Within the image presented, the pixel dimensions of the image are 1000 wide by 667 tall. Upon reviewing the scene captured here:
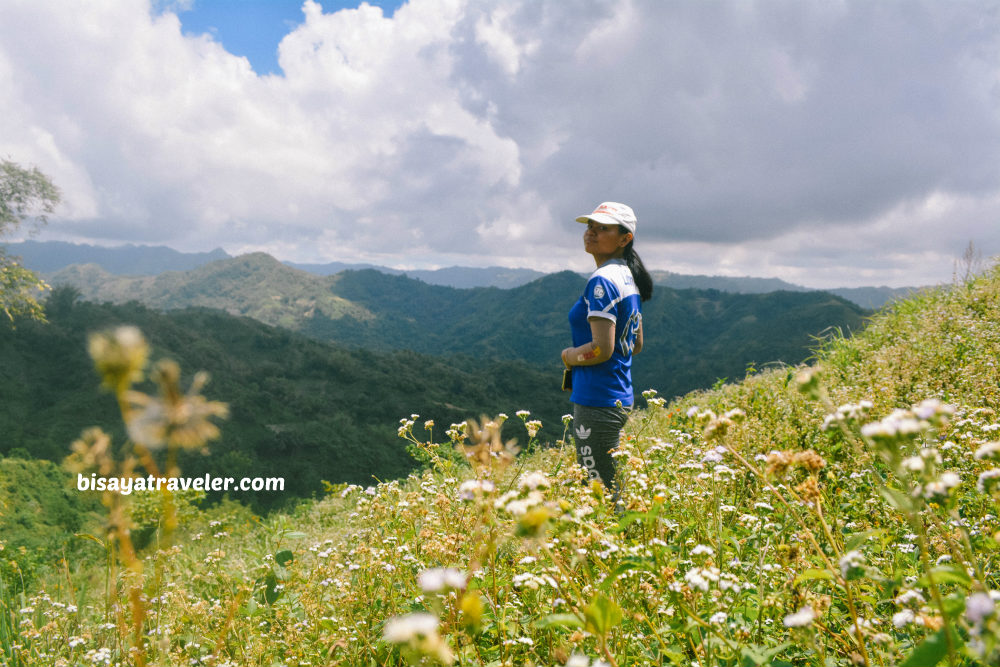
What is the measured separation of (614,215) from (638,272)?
1.92 ft

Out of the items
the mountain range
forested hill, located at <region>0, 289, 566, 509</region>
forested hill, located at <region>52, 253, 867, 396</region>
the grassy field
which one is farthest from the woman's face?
forested hill, located at <region>52, 253, 867, 396</region>

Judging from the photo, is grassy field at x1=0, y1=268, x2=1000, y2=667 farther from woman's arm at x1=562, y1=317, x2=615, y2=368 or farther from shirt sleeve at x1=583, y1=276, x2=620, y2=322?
shirt sleeve at x1=583, y1=276, x2=620, y2=322

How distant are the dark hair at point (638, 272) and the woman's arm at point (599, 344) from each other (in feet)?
2.39

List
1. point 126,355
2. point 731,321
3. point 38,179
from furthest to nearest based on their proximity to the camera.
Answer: point 731,321, point 38,179, point 126,355

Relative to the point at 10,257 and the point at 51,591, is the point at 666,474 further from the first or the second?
the point at 10,257

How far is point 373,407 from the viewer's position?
55.4m

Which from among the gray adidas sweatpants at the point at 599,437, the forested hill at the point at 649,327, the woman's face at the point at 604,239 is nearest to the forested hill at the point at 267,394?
the gray adidas sweatpants at the point at 599,437

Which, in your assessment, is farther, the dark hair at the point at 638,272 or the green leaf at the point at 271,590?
the dark hair at the point at 638,272

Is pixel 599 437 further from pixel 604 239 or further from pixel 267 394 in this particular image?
pixel 267 394

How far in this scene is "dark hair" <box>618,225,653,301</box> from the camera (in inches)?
157

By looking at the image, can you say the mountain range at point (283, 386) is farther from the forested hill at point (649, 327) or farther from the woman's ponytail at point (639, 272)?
the forested hill at point (649, 327)

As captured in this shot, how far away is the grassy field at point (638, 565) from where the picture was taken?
41.7 inches

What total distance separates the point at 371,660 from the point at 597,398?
211 cm

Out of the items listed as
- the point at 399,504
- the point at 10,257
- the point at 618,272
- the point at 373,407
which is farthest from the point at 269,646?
the point at 373,407
